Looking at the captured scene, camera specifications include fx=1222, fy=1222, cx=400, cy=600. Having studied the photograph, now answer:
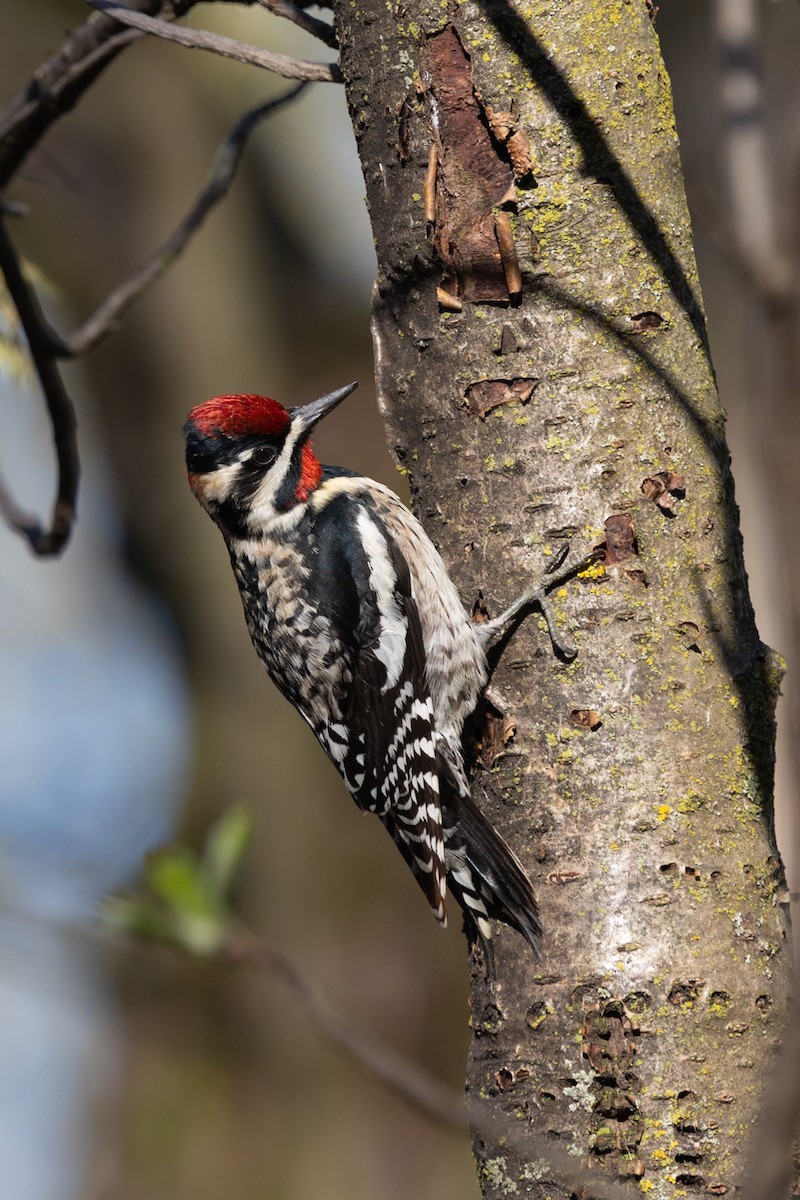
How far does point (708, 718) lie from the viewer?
6.90 feet

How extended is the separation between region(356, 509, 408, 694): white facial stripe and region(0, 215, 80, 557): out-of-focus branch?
0.77 m

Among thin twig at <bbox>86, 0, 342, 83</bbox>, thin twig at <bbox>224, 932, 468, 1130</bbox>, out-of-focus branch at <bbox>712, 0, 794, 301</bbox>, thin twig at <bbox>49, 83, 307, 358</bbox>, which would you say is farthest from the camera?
thin twig at <bbox>49, 83, 307, 358</bbox>

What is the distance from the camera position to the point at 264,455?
11.1 feet

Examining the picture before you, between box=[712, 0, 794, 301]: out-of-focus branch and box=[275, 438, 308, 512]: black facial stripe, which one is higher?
box=[712, 0, 794, 301]: out-of-focus branch

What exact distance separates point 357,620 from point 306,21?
141cm

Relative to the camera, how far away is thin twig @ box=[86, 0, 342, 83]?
2.48 meters

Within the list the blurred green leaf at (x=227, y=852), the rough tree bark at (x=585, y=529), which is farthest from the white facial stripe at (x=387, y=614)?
the rough tree bark at (x=585, y=529)

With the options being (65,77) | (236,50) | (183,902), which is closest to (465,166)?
(236,50)

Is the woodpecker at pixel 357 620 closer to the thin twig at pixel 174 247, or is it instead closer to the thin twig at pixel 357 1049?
the thin twig at pixel 174 247

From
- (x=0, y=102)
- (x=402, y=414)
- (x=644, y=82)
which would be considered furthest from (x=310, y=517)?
(x=0, y=102)

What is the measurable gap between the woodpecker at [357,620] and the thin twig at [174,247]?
0.31 meters

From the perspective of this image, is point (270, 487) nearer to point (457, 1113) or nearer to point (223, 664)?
point (457, 1113)

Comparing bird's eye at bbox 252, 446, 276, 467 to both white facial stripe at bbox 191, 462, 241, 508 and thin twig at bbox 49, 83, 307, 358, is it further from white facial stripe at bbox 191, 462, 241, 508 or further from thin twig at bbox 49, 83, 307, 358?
thin twig at bbox 49, 83, 307, 358

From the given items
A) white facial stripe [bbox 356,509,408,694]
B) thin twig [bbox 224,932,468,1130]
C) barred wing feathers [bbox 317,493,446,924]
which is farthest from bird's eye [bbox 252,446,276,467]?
thin twig [bbox 224,932,468,1130]
